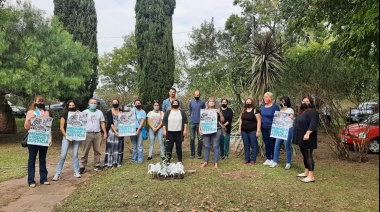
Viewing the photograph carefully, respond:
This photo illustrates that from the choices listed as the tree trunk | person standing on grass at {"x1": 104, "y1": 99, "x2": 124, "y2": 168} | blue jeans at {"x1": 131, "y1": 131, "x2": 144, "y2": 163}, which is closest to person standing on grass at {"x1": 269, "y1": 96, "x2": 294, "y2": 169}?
blue jeans at {"x1": 131, "y1": 131, "x2": 144, "y2": 163}

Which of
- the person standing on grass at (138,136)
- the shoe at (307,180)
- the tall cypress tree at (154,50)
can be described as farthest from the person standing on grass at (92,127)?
the tall cypress tree at (154,50)

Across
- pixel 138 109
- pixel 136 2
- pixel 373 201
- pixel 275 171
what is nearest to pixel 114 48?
pixel 136 2

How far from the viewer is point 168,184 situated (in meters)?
6.35

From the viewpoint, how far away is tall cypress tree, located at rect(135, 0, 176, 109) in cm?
1708

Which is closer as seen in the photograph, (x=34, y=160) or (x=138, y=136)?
(x=34, y=160)

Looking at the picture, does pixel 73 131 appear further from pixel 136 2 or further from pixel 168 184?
pixel 136 2

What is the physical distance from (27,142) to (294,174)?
5260 millimetres

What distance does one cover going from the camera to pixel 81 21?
55.9 ft

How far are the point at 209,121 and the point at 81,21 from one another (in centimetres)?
1161


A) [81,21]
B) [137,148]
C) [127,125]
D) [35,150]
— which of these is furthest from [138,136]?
[81,21]

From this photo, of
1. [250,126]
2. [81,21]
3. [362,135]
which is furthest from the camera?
[81,21]

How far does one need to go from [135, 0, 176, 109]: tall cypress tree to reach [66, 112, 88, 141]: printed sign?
9756 millimetres

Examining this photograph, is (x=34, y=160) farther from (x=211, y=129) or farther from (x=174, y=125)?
(x=211, y=129)

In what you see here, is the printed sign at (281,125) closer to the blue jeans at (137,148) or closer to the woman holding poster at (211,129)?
the woman holding poster at (211,129)
